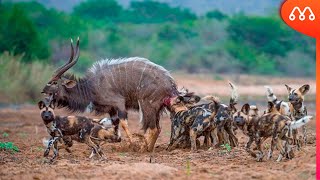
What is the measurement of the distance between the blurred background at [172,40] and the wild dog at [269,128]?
21037 mm

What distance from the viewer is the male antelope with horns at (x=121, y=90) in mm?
14680

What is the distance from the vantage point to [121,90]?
14.7 metres

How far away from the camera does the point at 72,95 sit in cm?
1490

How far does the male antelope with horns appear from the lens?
1468 cm

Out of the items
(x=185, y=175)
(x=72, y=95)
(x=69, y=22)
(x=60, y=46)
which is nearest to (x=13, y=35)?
(x=60, y=46)

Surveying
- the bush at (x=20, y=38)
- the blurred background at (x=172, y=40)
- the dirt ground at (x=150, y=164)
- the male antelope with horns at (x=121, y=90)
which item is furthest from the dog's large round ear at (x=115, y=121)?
the bush at (x=20, y=38)

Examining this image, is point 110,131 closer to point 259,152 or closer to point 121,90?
point 121,90

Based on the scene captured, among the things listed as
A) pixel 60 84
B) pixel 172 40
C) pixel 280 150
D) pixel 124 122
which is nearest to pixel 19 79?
pixel 60 84

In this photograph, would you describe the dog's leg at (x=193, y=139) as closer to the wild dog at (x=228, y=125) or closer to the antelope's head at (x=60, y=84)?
the wild dog at (x=228, y=125)

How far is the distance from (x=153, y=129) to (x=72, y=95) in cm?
156

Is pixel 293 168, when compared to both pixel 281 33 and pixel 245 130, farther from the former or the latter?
pixel 281 33

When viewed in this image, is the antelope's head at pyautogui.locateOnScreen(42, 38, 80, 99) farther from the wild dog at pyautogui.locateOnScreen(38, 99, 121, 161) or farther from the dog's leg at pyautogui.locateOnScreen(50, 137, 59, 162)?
the dog's leg at pyautogui.locateOnScreen(50, 137, 59, 162)

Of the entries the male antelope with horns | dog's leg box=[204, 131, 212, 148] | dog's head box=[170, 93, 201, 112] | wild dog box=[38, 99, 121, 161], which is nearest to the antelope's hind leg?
the male antelope with horns

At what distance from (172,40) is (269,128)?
43335 mm
